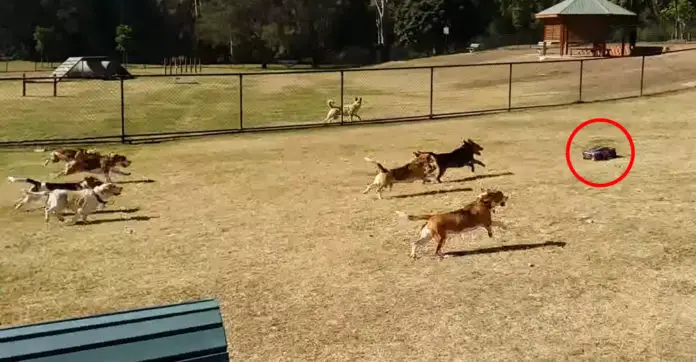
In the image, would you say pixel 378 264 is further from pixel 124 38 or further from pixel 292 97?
pixel 124 38

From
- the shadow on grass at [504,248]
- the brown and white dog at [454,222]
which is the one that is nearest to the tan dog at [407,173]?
the brown and white dog at [454,222]

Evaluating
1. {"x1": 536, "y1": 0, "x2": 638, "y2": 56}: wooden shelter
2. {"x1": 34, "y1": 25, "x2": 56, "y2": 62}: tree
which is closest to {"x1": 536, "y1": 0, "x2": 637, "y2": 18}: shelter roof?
{"x1": 536, "y1": 0, "x2": 638, "y2": 56}: wooden shelter

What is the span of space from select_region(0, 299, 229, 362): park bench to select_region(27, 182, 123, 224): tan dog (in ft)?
24.5

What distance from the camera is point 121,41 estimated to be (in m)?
75.1

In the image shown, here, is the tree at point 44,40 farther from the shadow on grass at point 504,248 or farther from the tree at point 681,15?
the shadow on grass at point 504,248

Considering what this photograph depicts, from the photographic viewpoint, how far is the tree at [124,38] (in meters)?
74.8

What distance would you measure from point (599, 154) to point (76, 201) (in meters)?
9.34

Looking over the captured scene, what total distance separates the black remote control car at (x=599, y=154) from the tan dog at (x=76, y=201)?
8791 millimetres

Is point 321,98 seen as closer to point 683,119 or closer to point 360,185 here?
point 683,119

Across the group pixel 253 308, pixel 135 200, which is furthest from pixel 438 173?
pixel 253 308

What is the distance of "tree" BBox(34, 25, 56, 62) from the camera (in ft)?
247

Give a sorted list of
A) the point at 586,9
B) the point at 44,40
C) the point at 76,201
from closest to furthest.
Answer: the point at 76,201, the point at 586,9, the point at 44,40

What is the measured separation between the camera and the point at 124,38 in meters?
74.9

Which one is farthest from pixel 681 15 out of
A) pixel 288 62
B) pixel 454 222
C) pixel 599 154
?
pixel 454 222
